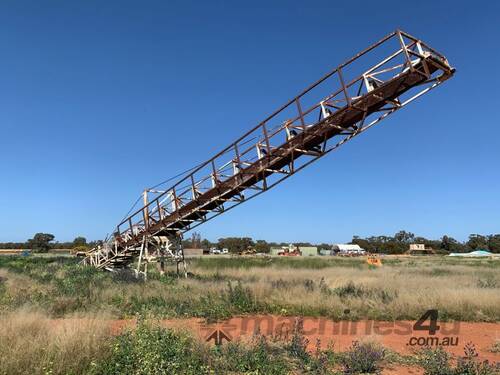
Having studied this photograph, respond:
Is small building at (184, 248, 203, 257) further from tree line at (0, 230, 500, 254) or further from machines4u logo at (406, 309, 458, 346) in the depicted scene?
machines4u logo at (406, 309, 458, 346)

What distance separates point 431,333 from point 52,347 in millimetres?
8887

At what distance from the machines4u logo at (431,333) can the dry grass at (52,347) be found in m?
6.79

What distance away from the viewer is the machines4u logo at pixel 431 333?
404 inches

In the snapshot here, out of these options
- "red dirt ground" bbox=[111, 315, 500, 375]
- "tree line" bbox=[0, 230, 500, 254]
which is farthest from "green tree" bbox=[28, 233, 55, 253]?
"red dirt ground" bbox=[111, 315, 500, 375]

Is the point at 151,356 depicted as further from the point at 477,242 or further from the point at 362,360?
the point at 477,242

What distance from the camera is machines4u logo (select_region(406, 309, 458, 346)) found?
1025 centimetres

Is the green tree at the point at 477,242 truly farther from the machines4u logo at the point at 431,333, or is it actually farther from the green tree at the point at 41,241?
the machines4u logo at the point at 431,333

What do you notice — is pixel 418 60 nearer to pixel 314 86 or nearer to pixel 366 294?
pixel 314 86

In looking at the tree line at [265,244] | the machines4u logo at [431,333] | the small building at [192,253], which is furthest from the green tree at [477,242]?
the machines4u logo at [431,333]

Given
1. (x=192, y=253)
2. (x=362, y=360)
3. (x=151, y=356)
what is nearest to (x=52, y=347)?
(x=151, y=356)

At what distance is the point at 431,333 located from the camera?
37.1 feet

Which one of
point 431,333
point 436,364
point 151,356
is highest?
point 151,356

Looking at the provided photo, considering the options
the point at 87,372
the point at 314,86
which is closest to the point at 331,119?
the point at 314,86

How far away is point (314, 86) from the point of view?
14406mm
